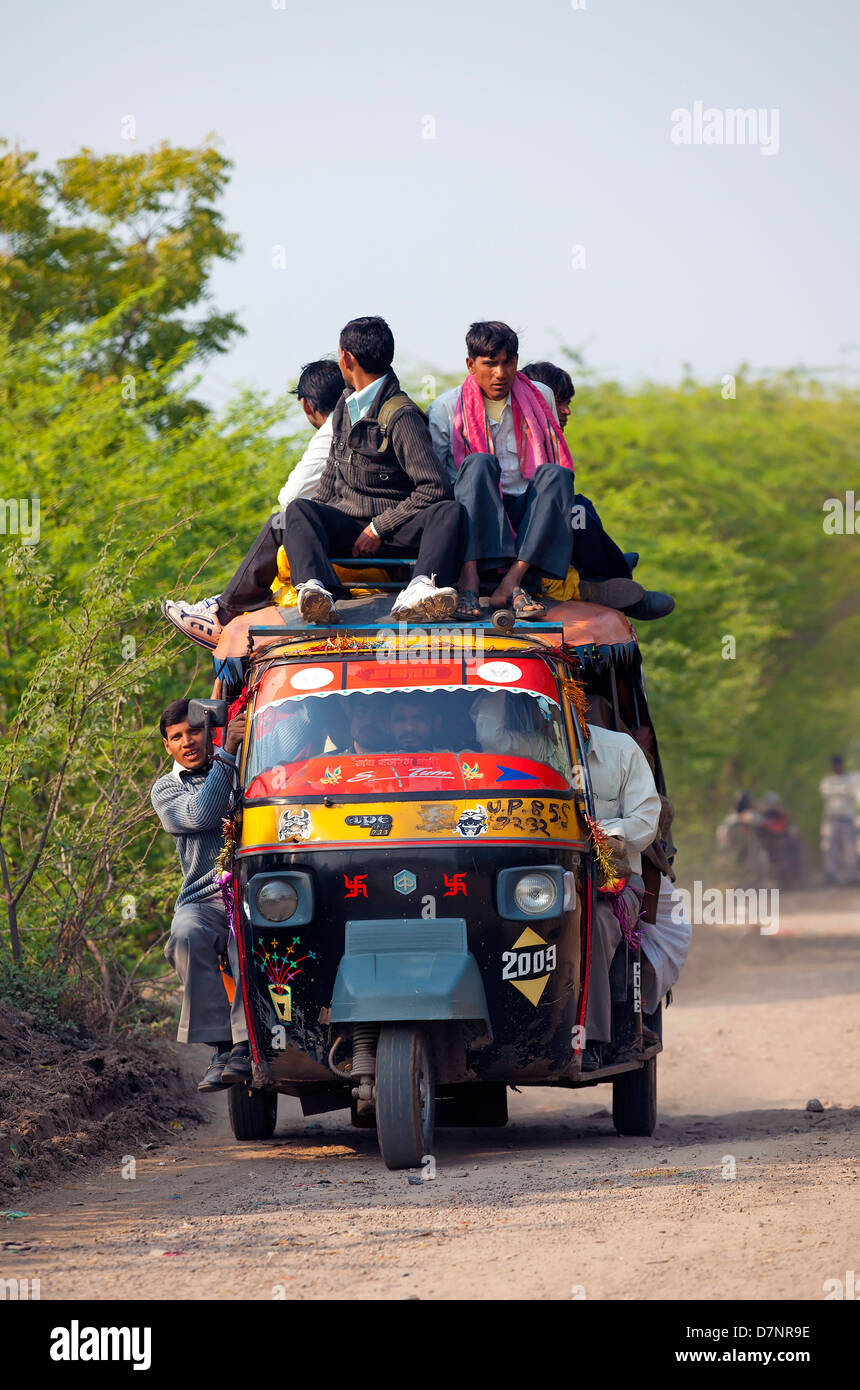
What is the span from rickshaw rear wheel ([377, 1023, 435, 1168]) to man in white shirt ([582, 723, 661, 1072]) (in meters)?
0.88

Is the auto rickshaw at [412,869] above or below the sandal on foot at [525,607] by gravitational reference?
below

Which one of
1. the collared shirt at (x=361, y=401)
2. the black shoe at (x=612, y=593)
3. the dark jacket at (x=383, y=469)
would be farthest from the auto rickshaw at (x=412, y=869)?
the collared shirt at (x=361, y=401)

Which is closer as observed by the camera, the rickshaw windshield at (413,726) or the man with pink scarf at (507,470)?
the rickshaw windshield at (413,726)

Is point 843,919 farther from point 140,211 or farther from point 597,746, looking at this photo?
point 597,746

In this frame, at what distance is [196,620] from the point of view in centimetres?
889

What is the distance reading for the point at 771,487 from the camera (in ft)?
99.5

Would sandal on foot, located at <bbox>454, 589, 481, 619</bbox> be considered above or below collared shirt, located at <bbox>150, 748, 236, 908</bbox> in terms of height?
above

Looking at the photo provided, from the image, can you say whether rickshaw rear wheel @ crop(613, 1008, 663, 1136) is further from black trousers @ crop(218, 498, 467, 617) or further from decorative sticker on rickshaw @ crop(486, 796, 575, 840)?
black trousers @ crop(218, 498, 467, 617)

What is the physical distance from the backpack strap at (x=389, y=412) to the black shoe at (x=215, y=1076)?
299 centimetres

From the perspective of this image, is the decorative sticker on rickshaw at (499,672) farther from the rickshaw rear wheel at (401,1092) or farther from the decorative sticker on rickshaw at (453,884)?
the rickshaw rear wheel at (401,1092)

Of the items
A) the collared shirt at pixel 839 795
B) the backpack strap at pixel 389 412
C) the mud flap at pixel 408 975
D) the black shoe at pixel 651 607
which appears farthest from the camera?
the collared shirt at pixel 839 795

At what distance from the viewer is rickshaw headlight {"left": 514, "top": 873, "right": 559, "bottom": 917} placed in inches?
291

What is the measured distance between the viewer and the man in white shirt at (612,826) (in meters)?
7.85

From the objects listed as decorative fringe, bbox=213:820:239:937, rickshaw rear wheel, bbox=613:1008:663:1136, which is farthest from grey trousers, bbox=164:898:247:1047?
rickshaw rear wheel, bbox=613:1008:663:1136
